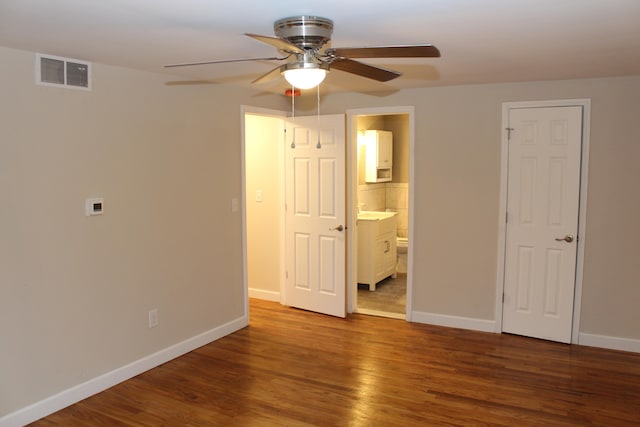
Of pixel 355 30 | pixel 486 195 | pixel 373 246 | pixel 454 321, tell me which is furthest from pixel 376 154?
pixel 355 30

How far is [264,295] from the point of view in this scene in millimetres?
5664

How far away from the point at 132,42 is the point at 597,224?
388cm

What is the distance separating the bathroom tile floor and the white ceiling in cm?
275

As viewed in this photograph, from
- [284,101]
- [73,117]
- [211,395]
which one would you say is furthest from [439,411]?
[284,101]

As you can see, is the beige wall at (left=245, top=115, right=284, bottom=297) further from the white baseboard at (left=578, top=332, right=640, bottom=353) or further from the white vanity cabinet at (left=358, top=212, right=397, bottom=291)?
the white baseboard at (left=578, top=332, right=640, bottom=353)

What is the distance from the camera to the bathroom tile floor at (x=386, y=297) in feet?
17.6

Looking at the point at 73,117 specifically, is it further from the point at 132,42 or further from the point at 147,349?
the point at 147,349

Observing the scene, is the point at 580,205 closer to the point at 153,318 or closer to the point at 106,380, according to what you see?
the point at 153,318

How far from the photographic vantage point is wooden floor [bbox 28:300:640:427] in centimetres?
307

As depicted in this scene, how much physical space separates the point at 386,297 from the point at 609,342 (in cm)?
235

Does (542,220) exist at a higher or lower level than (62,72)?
lower

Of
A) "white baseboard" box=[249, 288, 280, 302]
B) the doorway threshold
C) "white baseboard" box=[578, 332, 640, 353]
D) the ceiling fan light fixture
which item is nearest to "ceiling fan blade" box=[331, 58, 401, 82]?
the ceiling fan light fixture

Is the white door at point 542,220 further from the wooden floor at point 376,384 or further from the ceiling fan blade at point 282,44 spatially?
the ceiling fan blade at point 282,44

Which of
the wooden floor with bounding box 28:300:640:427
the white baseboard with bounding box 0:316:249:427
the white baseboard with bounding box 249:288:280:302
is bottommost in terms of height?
the wooden floor with bounding box 28:300:640:427
